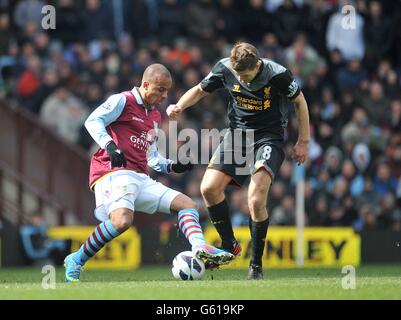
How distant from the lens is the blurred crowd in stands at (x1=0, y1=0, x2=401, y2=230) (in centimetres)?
1673

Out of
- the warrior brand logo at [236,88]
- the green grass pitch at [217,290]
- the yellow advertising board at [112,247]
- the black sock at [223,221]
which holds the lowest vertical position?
the green grass pitch at [217,290]

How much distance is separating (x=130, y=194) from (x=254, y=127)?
1.35 metres

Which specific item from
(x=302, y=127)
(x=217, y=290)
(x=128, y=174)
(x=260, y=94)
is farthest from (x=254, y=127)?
(x=217, y=290)

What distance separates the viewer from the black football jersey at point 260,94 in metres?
9.93

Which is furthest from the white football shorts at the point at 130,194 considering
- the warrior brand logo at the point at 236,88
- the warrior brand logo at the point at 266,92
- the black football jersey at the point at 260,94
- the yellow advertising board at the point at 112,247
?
the yellow advertising board at the point at 112,247

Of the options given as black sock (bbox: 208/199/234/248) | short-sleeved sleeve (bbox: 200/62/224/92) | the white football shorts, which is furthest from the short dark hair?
black sock (bbox: 208/199/234/248)

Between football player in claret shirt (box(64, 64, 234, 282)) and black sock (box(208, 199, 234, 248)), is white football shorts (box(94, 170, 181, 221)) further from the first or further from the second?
black sock (box(208, 199, 234, 248))

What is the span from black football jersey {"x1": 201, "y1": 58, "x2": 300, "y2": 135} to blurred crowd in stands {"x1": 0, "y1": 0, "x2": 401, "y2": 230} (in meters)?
6.04

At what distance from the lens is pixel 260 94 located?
1000 cm

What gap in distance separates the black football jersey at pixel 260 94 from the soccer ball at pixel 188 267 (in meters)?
1.35

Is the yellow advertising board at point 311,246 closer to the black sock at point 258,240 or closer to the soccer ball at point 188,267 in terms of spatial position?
the black sock at point 258,240

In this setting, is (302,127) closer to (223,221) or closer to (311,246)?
(223,221)

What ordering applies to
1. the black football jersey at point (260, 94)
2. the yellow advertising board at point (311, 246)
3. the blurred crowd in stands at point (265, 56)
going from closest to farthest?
the black football jersey at point (260, 94), the yellow advertising board at point (311, 246), the blurred crowd in stands at point (265, 56)

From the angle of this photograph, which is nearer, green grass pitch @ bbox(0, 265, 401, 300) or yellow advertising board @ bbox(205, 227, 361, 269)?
green grass pitch @ bbox(0, 265, 401, 300)
